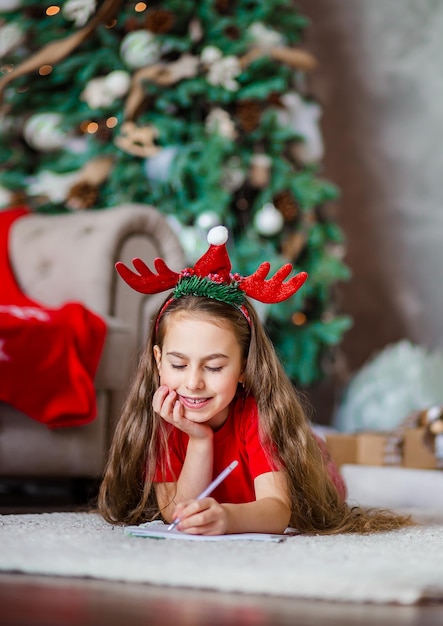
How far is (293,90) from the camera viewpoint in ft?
A: 12.3

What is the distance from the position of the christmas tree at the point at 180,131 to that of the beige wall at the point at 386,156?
1.75 feet

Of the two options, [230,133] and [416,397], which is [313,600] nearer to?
[416,397]

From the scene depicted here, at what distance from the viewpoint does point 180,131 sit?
3.43 meters

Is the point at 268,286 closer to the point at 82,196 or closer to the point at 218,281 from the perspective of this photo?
the point at 218,281

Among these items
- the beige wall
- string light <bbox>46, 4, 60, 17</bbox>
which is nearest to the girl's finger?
string light <bbox>46, 4, 60, 17</bbox>

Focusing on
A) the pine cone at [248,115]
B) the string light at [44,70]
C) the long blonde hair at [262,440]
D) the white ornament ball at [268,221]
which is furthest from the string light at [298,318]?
the long blonde hair at [262,440]

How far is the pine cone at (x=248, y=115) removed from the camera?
3.49 meters

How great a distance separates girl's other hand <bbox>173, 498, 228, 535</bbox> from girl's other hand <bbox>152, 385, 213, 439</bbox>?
170mm

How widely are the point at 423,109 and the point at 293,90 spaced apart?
684mm

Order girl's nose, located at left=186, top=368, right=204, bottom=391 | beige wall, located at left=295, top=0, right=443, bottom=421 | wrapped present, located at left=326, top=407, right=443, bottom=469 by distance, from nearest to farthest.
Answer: girl's nose, located at left=186, top=368, right=204, bottom=391 → wrapped present, located at left=326, top=407, right=443, bottom=469 → beige wall, located at left=295, top=0, right=443, bottom=421

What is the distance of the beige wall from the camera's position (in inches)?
159

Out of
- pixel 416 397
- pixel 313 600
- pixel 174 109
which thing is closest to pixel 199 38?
pixel 174 109

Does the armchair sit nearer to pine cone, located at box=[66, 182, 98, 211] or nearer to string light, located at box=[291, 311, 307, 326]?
pine cone, located at box=[66, 182, 98, 211]

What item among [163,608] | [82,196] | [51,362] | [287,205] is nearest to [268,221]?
[287,205]
